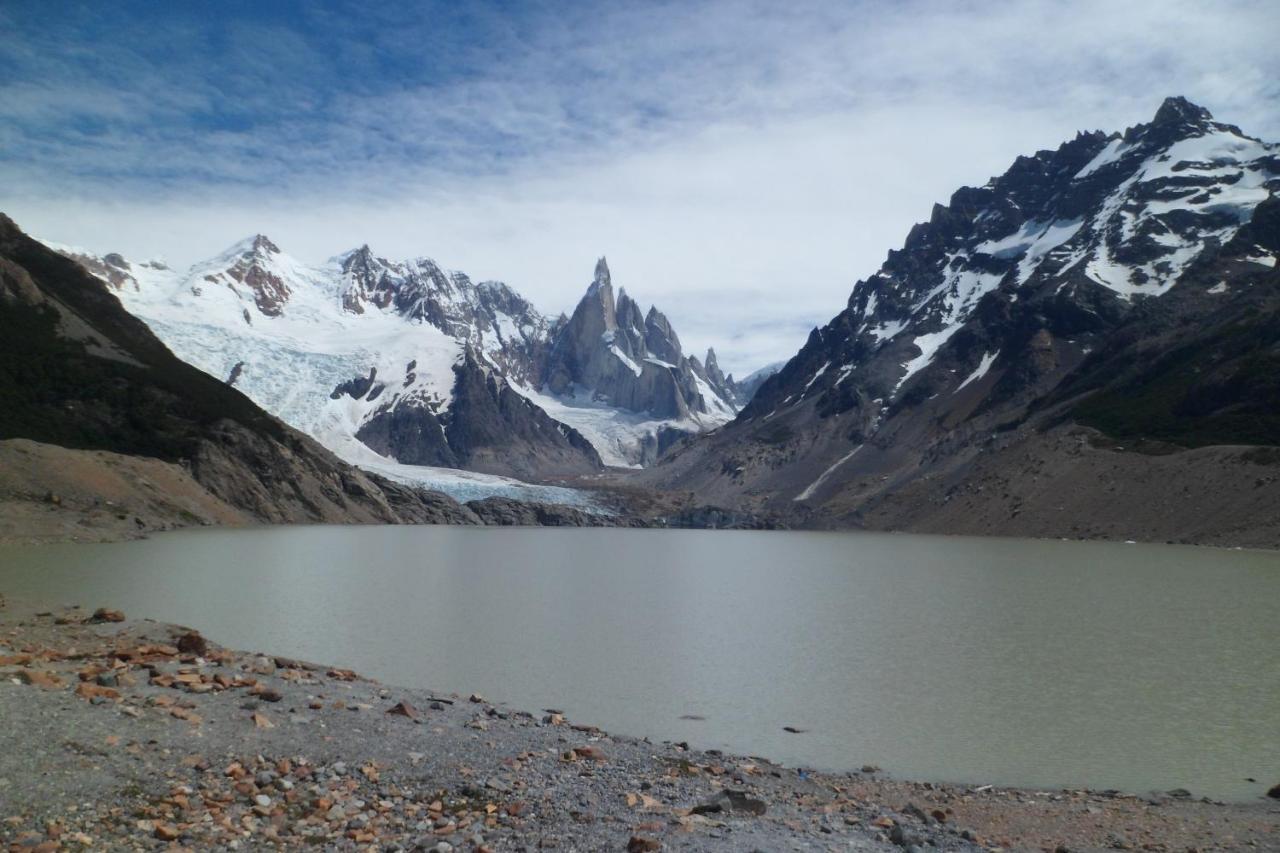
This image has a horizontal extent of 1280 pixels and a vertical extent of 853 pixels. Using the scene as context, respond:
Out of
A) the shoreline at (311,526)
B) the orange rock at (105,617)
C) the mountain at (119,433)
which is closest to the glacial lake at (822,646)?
the orange rock at (105,617)

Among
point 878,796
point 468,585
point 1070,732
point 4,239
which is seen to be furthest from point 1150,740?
point 4,239

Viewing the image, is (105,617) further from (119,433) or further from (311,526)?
(311,526)

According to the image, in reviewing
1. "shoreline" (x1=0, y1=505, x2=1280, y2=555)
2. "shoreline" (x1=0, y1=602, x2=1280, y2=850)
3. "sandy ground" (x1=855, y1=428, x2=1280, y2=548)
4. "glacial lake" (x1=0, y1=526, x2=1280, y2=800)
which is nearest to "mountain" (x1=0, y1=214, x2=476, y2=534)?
"shoreline" (x1=0, y1=505, x2=1280, y2=555)

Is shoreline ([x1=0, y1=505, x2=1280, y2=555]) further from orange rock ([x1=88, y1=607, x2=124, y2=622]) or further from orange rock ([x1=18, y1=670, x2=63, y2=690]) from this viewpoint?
orange rock ([x1=18, y1=670, x2=63, y2=690])

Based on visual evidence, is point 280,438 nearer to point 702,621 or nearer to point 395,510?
point 395,510

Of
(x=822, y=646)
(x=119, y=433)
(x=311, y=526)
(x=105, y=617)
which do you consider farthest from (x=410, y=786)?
(x=311, y=526)
